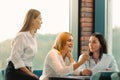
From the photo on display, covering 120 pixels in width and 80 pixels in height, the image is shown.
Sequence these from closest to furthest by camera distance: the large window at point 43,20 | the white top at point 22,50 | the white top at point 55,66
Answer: the white top at point 22,50 < the white top at point 55,66 < the large window at point 43,20

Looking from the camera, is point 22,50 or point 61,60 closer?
point 22,50

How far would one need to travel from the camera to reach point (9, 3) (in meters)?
5.53

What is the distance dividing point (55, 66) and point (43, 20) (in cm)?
157

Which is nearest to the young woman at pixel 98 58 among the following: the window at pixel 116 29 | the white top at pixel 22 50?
the white top at pixel 22 50

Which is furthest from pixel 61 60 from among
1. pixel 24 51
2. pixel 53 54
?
pixel 24 51

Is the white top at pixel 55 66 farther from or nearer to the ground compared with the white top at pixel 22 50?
nearer to the ground

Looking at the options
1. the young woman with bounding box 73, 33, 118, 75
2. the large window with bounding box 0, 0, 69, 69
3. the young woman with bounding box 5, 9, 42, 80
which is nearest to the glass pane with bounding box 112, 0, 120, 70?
the large window with bounding box 0, 0, 69, 69

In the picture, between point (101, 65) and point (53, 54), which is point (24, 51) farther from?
point (101, 65)

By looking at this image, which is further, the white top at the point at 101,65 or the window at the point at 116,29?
the window at the point at 116,29

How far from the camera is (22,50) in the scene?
4145 mm

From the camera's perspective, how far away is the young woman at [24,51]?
4082 millimetres

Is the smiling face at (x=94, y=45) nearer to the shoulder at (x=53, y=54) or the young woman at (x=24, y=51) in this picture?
the shoulder at (x=53, y=54)

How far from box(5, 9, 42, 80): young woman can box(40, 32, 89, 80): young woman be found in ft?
1.29

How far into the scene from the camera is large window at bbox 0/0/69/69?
5.50 metres
